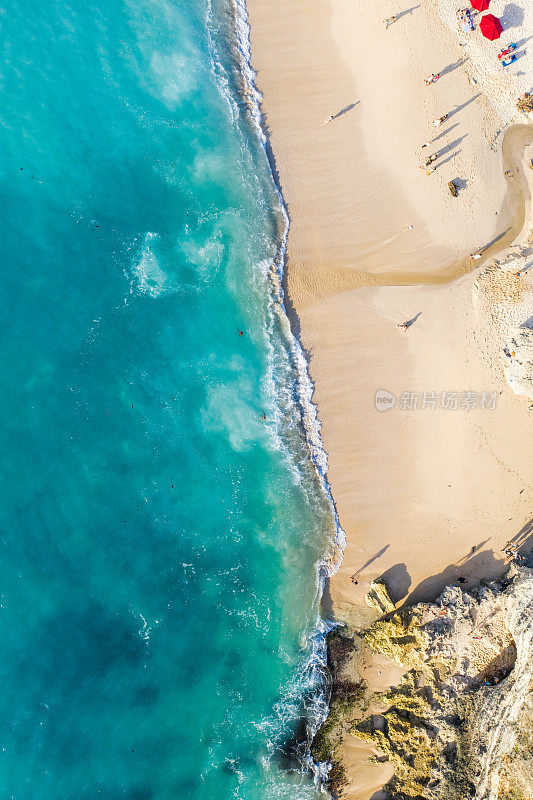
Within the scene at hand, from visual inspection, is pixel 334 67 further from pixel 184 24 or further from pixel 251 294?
pixel 251 294

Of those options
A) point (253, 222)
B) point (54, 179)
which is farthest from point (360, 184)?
point (54, 179)

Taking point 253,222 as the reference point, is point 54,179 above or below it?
above

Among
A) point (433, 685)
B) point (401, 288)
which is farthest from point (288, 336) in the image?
point (433, 685)

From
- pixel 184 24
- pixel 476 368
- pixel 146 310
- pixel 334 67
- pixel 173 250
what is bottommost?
pixel 476 368

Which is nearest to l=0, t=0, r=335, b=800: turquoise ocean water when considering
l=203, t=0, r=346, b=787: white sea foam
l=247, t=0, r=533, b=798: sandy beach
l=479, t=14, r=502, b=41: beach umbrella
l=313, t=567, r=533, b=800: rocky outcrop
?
l=203, t=0, r=346, b=787: white sea foam

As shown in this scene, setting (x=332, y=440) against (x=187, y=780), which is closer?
(x=187, y=780)

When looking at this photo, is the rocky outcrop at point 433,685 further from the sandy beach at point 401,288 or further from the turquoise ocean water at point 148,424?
the turquoise ocean water at point 148,424

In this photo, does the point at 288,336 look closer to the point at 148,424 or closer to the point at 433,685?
the point at 148,424
